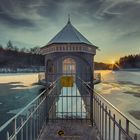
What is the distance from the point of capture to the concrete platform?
195 inches

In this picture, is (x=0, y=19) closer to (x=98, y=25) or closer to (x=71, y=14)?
(x=71, y=14)

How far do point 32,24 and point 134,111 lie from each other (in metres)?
21.5

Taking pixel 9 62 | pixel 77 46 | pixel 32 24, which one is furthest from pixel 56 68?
pixel 9 62

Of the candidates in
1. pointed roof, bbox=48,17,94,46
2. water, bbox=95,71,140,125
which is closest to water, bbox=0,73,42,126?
pointed roof, bbox=48,17,94,46

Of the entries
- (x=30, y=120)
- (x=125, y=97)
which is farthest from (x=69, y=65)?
(x=30, y=120)

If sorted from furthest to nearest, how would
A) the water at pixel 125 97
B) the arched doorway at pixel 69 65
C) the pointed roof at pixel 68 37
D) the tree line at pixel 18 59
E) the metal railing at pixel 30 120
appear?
the tree line at pixel 18 59
the pointed roof at pixel 68 37
the arched doorway at pixel 69 65
the water at pixel 125 97
the metal railing at pixel 30 120

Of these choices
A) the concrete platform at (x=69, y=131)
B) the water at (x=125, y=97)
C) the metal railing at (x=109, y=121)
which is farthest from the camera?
the water at (x=125, y=97)

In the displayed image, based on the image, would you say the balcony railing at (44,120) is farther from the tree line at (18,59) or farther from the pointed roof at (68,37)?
the tree line at (18,59)

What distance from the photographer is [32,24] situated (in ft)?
99.1

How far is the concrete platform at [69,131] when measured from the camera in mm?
4957

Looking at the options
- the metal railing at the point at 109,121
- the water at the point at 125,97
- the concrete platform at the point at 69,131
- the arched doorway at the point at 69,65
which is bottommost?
the water at the point at 125,97

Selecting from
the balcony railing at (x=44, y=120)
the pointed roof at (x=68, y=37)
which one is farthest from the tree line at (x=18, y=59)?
the balcony railing at (x=44, y=120)

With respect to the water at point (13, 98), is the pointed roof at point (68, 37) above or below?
above

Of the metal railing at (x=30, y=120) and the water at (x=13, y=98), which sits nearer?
the metal railing at (x=30, y=120)
